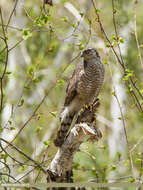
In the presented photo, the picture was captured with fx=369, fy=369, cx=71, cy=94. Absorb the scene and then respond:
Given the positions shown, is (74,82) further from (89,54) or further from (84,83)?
(89,54)

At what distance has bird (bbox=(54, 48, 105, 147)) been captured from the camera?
504cm

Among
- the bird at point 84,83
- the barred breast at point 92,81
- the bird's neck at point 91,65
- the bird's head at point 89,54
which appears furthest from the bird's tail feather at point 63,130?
the bird's head at point 89,54

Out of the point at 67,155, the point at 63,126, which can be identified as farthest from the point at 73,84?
the point at 67,155

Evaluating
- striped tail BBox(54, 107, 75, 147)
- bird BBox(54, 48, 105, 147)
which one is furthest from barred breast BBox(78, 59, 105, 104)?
striped tail BBox(54, 107, 75, 147)

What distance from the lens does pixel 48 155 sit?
450cm

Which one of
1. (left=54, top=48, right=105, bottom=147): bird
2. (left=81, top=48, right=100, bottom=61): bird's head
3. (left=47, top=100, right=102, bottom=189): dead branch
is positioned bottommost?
(left=47, top=100, right=102, bottom=189): dead branch

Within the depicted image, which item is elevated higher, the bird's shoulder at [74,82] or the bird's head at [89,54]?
the bird's head at [89,54]

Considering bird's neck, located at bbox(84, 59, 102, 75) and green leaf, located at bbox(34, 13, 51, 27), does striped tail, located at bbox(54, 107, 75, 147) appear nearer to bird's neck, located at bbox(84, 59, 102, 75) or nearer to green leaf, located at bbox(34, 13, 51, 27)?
bird's neck, located at bbox(84, 59, 102, 75)

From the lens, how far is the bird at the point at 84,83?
5.04m

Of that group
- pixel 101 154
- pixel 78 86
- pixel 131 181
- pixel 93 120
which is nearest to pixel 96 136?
pixel 93 120

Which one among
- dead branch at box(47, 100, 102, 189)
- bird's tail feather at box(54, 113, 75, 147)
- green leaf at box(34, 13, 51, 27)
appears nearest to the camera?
green leaf at box(34, 13, 51, 27)

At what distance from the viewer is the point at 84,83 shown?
16.8ft

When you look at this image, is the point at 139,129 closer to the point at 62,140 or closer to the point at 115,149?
the point at 115,149

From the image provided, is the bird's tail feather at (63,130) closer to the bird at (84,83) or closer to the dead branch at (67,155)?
the bird at (84,83)
